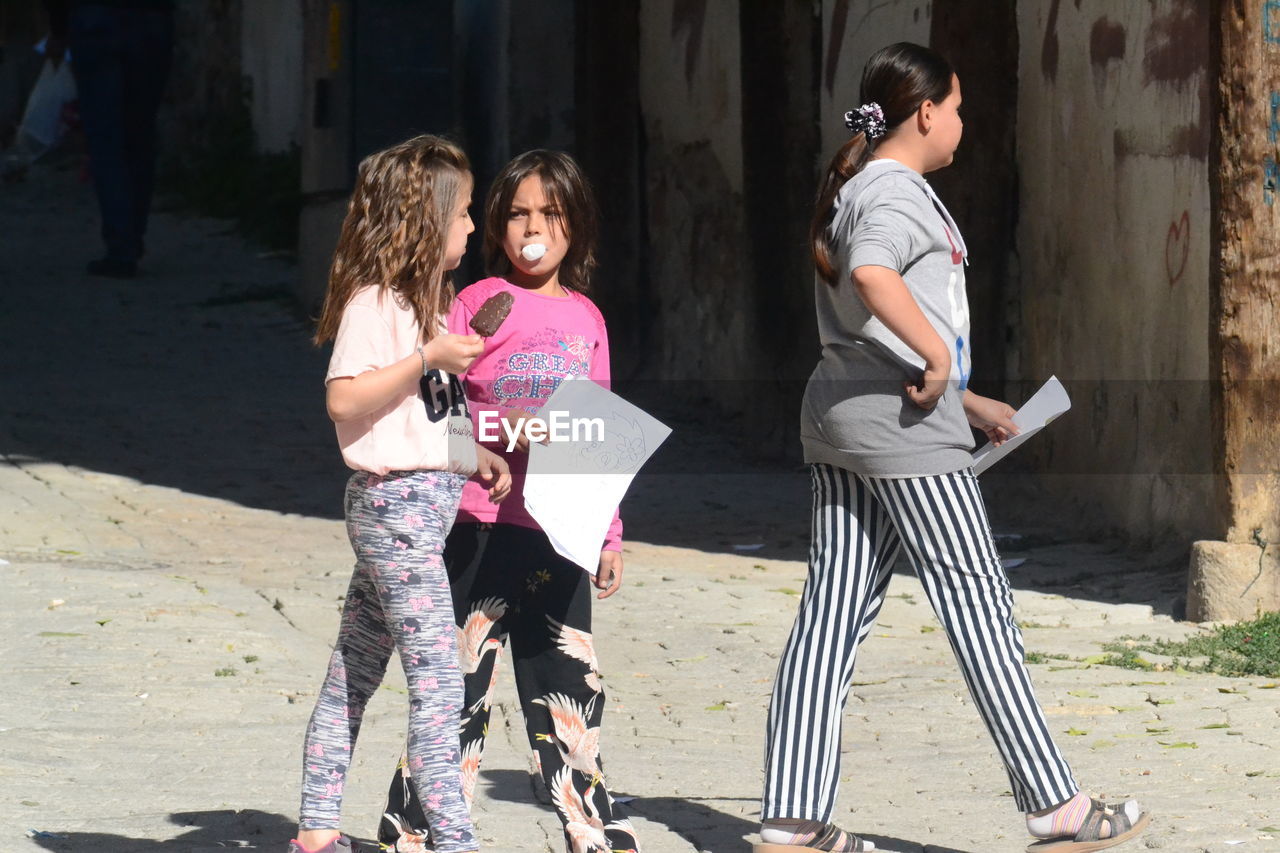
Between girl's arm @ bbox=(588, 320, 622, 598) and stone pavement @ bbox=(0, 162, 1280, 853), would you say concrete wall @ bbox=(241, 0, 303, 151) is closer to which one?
stone pavement @ bbox=(0, 162, 1280, 853)

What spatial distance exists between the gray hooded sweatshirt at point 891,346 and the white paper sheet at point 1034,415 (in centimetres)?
12

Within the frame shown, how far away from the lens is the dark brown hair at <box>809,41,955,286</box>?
362cm

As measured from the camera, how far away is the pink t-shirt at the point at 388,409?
10.9 feet

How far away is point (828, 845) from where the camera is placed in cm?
368

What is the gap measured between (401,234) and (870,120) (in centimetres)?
94

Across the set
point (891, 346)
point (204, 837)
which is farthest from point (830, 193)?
point (204, 837)

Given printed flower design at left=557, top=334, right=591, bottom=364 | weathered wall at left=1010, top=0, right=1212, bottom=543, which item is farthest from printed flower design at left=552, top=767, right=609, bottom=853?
weathered wall at left=1010, top=0, right=1212, bottom=543

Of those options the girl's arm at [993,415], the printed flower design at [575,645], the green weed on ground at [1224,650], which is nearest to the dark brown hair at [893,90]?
the girl's arm at [993,415]

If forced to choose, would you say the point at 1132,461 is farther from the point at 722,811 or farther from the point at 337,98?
the point at 337,98

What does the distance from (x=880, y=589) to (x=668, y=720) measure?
1479 mm

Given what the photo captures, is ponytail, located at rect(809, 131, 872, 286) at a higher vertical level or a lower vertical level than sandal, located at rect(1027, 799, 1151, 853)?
higher

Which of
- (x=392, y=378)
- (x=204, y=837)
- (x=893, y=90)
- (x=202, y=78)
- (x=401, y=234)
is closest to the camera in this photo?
(x=392, y=378)

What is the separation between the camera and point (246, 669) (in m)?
5.47

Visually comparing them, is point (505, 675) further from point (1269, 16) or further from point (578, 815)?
point (1269, 16)
